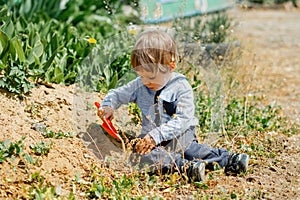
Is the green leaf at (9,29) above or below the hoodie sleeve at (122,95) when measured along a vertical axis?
above

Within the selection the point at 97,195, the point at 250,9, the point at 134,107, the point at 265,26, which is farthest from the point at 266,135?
the point at 250,9

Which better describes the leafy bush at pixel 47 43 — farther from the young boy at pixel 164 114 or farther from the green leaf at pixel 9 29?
the young boy at pixel 164 114

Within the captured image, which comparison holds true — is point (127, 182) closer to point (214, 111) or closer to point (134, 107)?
point (134, 107)

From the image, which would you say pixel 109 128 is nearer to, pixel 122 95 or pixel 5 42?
pixel 122 95

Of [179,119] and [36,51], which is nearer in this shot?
[179,119]

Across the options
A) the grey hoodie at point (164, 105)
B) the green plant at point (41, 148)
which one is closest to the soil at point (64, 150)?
the green plant at point (41, 148)

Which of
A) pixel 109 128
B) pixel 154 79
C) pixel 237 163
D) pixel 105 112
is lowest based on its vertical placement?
pixel 237 163

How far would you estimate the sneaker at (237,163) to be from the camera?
13.2 ft

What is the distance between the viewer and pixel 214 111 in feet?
16.3

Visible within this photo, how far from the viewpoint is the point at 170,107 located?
4.12 metres

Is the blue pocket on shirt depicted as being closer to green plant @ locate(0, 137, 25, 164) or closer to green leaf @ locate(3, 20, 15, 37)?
green plant @ locate(0, 137, 25, 164)

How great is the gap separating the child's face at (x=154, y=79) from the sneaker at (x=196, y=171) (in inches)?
23.5

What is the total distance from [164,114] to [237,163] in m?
0.60

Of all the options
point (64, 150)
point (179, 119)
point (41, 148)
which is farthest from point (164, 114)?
point (41, 148)
